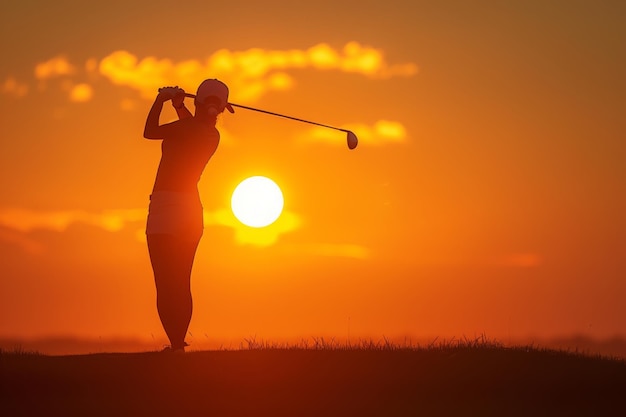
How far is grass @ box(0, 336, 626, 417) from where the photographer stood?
14.8 m

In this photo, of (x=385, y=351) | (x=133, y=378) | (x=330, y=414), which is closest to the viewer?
Result: (x=330, y=414)

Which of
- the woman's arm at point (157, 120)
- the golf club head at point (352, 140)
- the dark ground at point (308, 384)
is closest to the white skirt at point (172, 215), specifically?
the woman's arm at point (157, 120)

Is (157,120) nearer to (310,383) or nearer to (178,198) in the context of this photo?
(178,198)

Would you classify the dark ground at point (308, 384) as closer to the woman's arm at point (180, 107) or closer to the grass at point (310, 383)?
the grass at point (310, 383)

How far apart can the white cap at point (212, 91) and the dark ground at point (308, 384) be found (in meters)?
3.97

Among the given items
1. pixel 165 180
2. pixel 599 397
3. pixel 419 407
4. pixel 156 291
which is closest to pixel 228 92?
pixel 165 180

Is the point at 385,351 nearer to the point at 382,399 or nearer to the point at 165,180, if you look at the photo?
the point at 382,399

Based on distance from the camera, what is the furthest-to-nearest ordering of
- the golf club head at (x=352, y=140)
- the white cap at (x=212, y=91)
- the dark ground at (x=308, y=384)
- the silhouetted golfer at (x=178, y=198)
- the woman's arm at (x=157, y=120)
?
the golf club head at (x=352, y=140)
the white cap at (x=212, y=91)
the silhouetted golfer at (x=178, y=198)
the woman's arm at (x=157, y=120)
the dark ground at (x=308, y=384)

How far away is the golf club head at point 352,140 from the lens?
2073 centimetres

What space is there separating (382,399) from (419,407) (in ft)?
1.96

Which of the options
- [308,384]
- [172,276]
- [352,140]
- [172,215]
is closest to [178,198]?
[172,215]

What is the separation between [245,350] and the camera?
17.5m

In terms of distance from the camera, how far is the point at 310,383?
627 inches

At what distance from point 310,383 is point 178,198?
348 cm
